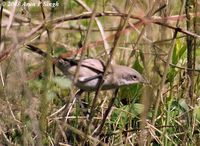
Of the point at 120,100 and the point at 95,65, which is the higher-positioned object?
the point at 95,65

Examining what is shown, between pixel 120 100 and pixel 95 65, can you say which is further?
pixel 120 100

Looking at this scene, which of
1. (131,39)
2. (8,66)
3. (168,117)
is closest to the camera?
(8,66)

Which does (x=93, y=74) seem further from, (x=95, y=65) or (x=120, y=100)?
(x=120, y=100)

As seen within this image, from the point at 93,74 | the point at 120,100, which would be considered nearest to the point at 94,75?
the point at 93,74

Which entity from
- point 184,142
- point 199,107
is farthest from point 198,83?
point 184,142

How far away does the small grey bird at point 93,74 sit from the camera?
2814 millimetres

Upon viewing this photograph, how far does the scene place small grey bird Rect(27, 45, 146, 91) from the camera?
9.23 ft

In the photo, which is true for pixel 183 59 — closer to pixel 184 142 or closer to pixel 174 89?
pixel 174 89

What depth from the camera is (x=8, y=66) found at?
9.18 ft

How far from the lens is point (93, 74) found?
9.29 feet

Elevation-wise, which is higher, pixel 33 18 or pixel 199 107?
pixel 33 18

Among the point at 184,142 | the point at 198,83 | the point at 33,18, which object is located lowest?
the point at 184,142

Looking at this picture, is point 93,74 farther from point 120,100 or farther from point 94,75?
point 120,100

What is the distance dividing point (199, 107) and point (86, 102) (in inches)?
25.0
